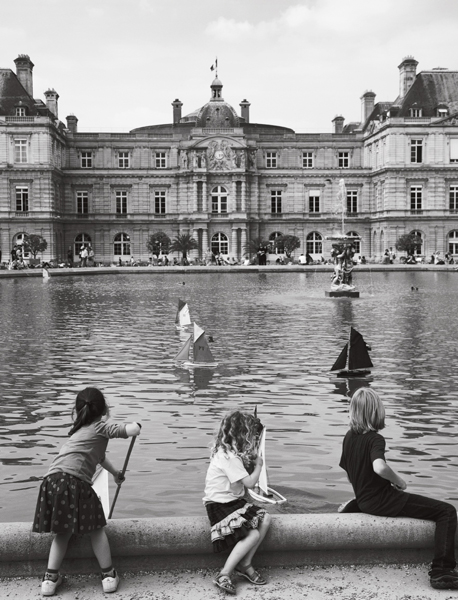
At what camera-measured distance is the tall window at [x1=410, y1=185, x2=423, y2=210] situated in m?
82.4

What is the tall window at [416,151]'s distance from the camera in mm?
81375

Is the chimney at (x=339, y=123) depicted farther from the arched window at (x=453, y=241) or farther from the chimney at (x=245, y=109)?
the arched window at (x=453, y=241)

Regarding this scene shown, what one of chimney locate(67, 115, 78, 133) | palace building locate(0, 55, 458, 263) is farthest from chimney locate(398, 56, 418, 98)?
chimney locate(67, 115, 78, 133)

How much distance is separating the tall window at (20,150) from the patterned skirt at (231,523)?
74912 mm

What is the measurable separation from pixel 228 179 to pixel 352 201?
13758 millimetres

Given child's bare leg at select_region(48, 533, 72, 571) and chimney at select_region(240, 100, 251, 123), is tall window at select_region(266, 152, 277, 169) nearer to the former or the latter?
chimney at select_region(240, 100, 251, 123)

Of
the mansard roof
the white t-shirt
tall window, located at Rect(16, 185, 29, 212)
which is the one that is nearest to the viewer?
the white t-shirt

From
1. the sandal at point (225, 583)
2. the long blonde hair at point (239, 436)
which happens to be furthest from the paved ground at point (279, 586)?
the long blonde hair at point (239, 436)

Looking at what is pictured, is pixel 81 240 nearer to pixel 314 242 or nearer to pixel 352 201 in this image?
pixel 314 242

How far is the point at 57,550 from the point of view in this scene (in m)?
6.41

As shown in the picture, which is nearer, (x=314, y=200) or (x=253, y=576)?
(x=253, y=576)

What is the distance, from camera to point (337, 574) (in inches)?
259

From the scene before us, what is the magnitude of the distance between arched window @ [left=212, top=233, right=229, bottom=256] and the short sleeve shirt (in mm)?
78539

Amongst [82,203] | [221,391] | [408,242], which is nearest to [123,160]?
[82,203]
